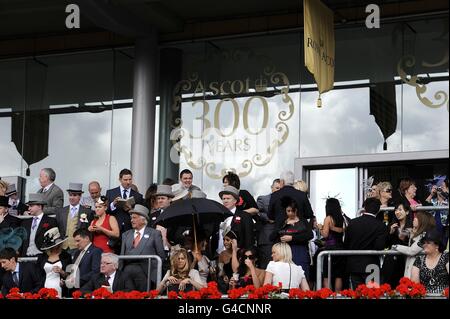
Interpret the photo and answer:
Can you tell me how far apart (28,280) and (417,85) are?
8842 mm

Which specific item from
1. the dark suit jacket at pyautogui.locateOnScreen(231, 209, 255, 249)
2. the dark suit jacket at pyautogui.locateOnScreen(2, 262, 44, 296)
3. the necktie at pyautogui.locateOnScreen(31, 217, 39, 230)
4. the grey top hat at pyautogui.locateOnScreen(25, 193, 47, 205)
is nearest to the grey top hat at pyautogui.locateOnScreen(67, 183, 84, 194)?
the grey top hat at pyautogui.locateOnScreen(25, 193, 47, 205)

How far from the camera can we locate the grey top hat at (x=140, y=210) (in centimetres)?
1561

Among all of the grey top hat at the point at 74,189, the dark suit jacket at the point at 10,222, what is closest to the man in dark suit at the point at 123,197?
the grey top hat at the point at 74,189

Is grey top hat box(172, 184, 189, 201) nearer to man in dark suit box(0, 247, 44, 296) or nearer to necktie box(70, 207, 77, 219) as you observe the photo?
necktie box(70, 207, 77, 219)

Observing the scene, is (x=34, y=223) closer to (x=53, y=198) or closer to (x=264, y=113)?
(x=53, y=198)

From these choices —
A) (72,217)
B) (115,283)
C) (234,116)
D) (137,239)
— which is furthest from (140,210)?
(234,116)

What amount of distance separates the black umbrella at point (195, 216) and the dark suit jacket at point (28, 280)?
6.49 ft

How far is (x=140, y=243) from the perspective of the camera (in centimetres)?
1548

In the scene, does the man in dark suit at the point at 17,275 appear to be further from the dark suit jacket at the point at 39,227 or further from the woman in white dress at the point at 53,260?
the dark suit jacket at the point at 39,227

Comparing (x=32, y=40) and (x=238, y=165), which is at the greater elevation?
(x=32, y=40)

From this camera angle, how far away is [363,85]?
21.3 metres
